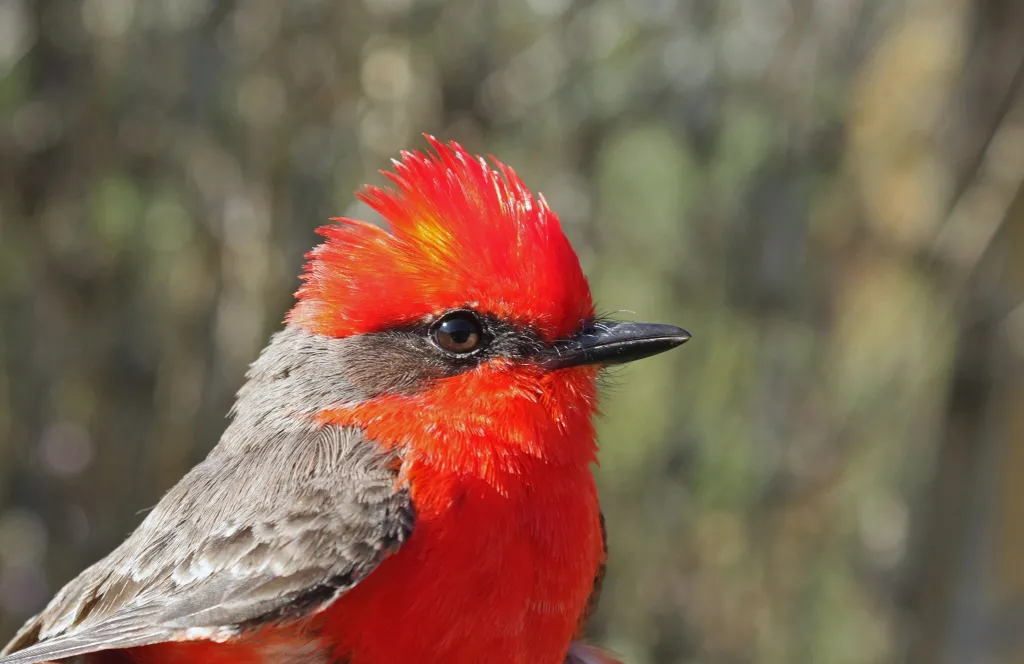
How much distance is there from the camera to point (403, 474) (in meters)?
2.14

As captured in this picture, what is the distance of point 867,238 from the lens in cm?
602

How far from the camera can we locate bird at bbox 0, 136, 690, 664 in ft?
6.59

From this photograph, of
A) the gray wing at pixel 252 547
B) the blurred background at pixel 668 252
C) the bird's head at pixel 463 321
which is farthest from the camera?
the blurred background at pixel 668 252

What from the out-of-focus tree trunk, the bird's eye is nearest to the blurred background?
the out-of-focus tree trunk

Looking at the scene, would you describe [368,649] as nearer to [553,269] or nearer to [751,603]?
[553,269]

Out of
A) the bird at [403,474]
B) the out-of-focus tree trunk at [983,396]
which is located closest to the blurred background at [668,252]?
the out-of-focus tree trunk at [983,396]

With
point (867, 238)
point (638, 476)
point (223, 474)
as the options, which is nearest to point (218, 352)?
point (638, 476)

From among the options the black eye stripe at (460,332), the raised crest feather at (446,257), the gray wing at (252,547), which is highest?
the raised crest feather at (446,257)

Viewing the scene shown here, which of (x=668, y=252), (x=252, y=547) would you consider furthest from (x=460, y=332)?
(x=668, y=252)

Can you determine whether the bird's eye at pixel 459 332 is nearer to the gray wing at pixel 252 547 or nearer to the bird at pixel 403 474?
the bird at pixel 403 474

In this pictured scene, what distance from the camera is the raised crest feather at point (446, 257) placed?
2.29m

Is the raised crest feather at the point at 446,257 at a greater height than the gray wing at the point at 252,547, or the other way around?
the raised crest feather at the point at 446,257

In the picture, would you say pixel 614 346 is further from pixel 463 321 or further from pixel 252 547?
pixel 252 547

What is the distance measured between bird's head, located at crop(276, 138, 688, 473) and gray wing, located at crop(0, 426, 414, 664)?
0.15m
